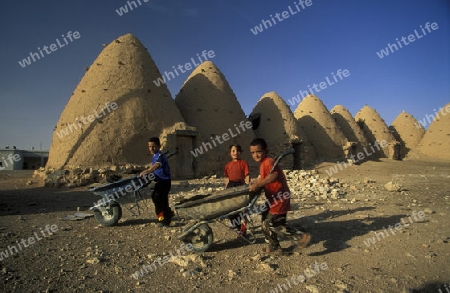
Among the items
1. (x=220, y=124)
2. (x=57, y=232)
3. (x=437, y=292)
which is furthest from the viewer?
(x=220, y=124)

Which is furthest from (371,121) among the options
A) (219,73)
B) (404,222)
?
(404,222)

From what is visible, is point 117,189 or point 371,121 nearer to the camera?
point 117,189

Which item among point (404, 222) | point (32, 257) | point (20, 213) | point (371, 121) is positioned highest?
point (20, 213)

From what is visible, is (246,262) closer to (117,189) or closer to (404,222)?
(117,189)

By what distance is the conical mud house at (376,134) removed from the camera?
81.3ft

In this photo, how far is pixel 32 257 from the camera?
3.06 meters

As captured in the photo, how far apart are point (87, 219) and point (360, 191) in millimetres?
7188

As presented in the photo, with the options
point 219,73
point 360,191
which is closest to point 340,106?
point 219,73

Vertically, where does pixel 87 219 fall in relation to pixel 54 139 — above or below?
below

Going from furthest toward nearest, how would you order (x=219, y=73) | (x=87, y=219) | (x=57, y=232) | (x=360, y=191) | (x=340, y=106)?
(x=340, y=106) → (x=219, y=73) → (x=360, y=191) → (x=87, y=219) → (x=57, y=232)

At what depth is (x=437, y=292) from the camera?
7.91 ft

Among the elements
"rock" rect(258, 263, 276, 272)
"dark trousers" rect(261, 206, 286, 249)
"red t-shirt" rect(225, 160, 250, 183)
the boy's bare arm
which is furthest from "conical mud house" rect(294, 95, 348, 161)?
"rock" rect(258, 263, 276, 272)

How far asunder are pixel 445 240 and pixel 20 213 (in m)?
7.49

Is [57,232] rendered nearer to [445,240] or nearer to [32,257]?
[32,257]
